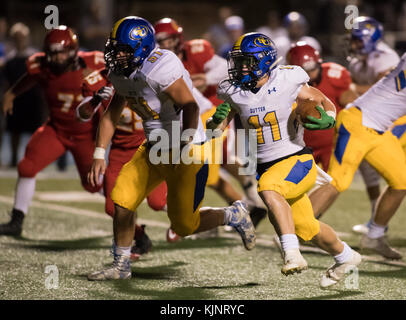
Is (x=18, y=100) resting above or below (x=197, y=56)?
below

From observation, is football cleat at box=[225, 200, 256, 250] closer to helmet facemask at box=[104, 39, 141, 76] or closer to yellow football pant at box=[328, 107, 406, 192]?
yellow football pant at box=[328, 107, 406, 192]

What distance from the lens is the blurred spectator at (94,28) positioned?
1072 cm

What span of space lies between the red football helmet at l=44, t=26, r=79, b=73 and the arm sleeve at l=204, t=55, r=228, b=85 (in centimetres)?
115

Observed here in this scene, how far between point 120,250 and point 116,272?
0.12 m

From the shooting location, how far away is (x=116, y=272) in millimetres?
4453

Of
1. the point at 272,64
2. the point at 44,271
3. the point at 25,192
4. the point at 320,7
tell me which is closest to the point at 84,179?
the point at 25,192

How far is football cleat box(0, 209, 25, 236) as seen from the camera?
19.3 feet

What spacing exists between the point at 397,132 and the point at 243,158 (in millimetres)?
2601

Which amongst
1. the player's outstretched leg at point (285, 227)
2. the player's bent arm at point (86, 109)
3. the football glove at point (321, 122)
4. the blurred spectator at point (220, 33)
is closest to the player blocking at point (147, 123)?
the player's bent arm at point (86, 109)

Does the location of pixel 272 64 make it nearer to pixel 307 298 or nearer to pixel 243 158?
pixel 307 298

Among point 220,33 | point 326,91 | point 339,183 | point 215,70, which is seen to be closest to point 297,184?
point 339,183

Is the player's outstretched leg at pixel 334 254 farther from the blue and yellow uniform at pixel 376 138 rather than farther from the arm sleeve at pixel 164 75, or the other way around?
the arm sleeve at pixel 164 75

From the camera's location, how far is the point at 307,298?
4066 mm

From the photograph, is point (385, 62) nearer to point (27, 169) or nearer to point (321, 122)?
point (321, 122)
